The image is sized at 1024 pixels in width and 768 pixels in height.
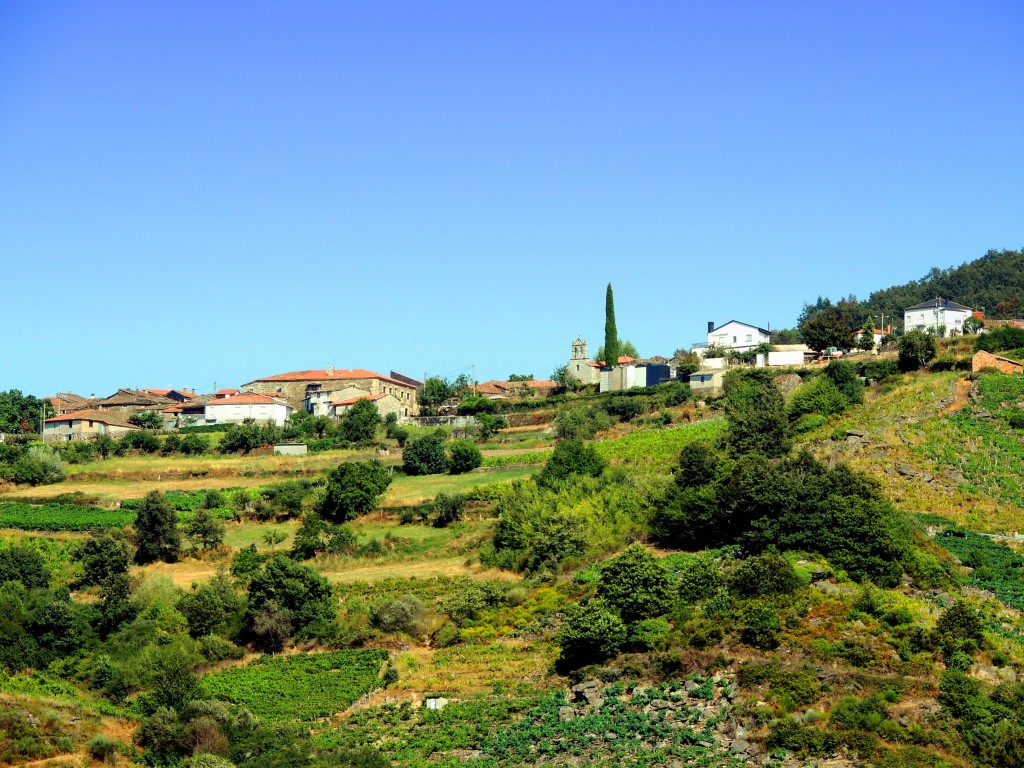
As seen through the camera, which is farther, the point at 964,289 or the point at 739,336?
the point at 964,289

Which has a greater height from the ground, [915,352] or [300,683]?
[915,352]

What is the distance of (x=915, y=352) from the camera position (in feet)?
285

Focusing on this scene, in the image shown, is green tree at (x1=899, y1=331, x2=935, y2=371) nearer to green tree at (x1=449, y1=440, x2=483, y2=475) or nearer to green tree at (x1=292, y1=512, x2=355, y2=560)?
green tree at (x1=449, y1=440, x2=483, y2=475)

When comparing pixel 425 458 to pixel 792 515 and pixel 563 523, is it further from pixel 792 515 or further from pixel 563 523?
pixel 792 515

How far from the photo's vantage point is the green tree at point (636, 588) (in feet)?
162

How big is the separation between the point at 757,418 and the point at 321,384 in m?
55.8

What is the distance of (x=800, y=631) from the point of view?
4541 centimetres

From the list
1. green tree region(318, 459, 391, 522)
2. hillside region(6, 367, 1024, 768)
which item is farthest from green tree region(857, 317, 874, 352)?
green tree region(318, 459, 391, 522)

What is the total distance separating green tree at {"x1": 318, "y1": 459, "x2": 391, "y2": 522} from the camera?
75062 millimetres

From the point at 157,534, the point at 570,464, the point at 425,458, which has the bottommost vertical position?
the point at 157,534

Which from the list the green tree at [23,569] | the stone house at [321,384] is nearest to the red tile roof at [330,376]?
the stone house at [321,384]

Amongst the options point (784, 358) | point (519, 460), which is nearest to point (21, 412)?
point (519, 460)

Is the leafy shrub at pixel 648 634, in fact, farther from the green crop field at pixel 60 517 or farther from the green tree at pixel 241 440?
the green tree at pixel 241 440

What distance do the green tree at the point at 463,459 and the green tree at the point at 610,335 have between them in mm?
27269
